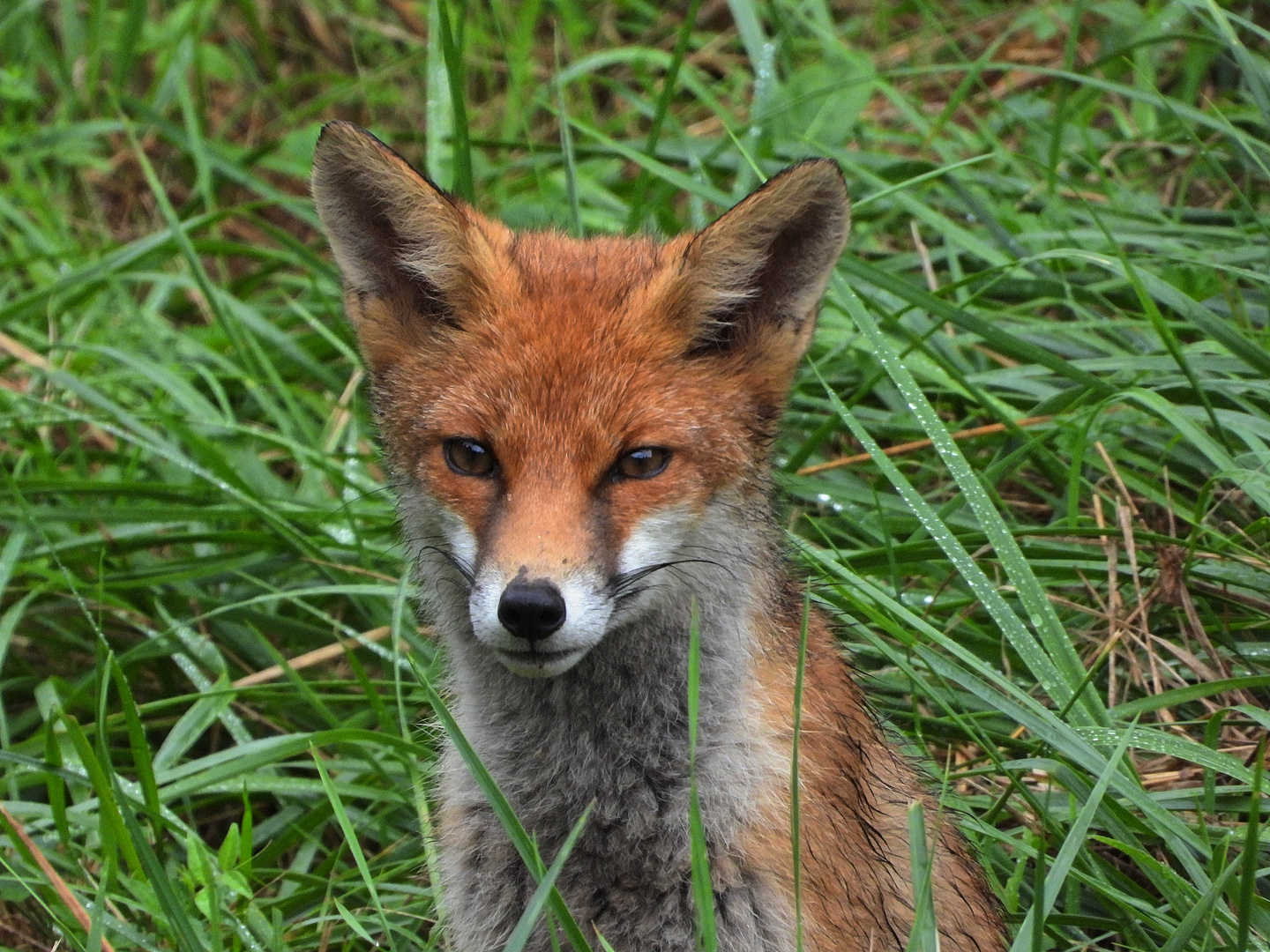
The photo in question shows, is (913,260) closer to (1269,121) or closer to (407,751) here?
(1269,121)

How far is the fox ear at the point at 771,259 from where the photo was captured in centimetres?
354

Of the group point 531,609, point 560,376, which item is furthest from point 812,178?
point 531,609

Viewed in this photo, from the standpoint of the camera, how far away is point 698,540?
139 inches

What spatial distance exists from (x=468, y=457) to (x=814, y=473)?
7.86 feet

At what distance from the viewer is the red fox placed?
337 cm

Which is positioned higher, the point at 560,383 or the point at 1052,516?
the point at 560,383

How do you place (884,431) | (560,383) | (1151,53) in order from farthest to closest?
1. (1151,53)
2. (884,431)
3. (560,383)

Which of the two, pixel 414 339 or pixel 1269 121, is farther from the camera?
pixel 1269 121

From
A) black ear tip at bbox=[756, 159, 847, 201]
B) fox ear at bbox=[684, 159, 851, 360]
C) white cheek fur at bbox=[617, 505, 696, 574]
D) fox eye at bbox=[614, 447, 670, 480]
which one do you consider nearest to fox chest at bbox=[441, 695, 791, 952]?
white cheek fur at bbox=[617, 505, 696, 574]

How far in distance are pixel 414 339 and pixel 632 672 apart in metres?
1.09

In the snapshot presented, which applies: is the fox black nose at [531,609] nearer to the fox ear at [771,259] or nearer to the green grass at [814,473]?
the green grass at [814,473]

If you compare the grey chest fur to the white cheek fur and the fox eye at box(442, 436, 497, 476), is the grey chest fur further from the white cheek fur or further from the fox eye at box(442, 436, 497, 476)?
the fox eye at box(442, 436, 497, 476)

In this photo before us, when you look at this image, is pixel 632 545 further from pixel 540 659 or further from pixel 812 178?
pixel 812 178

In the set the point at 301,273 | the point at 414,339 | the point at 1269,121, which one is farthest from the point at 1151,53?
the point at 414,339
